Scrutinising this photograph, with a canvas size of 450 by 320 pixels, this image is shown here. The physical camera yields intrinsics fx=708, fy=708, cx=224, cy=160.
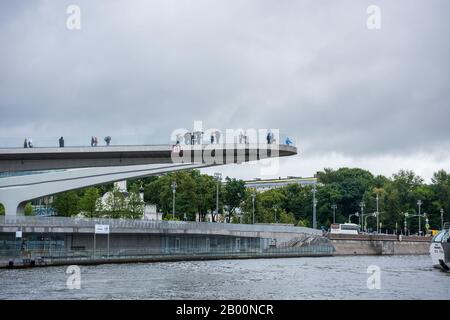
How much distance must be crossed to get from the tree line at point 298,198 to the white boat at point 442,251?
41.1m

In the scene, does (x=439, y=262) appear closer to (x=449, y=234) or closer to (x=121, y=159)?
(x=449, y=234)

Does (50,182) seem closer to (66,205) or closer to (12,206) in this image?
(12,206)

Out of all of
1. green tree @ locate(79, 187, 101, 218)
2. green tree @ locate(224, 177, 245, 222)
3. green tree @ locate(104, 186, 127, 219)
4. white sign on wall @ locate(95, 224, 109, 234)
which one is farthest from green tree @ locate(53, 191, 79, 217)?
green tree @ locate(224, 177, 245, 222)

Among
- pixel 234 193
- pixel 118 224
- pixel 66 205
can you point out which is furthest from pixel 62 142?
pixel 234 193

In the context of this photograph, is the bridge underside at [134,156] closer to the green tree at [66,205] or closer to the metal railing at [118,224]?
the metal railing at [118,224]

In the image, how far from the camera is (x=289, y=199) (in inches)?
6407

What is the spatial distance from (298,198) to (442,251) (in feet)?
279

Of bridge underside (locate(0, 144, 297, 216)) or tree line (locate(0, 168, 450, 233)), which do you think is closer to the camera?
bridge underside (locate(0, 144, 297, 216))

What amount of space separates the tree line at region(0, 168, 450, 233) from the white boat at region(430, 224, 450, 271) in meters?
41.1

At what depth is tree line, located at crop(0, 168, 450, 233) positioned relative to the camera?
12244cm

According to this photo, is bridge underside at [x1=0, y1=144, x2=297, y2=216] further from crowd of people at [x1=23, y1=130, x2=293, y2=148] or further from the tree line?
the tree line
